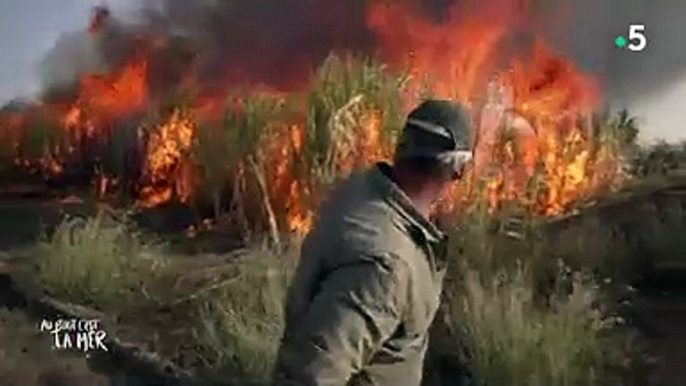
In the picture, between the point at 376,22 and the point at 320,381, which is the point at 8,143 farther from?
the point at 320,381

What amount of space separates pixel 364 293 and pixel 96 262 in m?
1.97

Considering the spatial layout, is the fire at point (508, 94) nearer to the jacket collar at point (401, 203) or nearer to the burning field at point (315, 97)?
the burning field at point (315, 97)

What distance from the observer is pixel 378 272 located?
124 inches

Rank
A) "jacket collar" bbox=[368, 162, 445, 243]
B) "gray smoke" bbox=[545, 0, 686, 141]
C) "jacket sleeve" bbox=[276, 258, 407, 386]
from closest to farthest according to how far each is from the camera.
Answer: "jacket sleeve" bbox=[276, 258, 407, 386], "jacket collar" bbox=[368, 162, 445, 243], "gray smoke" bbox=[545, 0, 686, 141]

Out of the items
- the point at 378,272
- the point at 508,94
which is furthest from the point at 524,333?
the point at 378,272

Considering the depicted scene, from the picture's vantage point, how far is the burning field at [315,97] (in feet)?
15.9

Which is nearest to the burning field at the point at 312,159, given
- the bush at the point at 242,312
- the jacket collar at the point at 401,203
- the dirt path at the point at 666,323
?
the bush at the point at 242,312

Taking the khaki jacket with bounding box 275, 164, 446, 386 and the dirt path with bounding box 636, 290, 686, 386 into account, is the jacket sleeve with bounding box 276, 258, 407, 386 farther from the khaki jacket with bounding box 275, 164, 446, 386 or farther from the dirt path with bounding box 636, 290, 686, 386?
the dirt path with bounding box 636, 290, 686, 386

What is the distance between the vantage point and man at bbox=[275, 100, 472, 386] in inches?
122

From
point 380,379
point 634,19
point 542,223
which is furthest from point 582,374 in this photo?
point 380,379

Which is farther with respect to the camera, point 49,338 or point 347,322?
point 49,338

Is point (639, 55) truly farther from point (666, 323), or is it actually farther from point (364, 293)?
point (364, 293)

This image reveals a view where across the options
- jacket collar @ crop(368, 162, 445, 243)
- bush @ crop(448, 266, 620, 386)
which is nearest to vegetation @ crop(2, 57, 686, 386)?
bush @ crop(448, 266, 620, 386)

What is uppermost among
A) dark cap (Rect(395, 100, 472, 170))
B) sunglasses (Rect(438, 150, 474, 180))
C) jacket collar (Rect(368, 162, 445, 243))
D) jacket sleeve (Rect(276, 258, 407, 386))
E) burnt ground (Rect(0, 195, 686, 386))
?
dark cap (Rect(395, 100, 472, 170))
